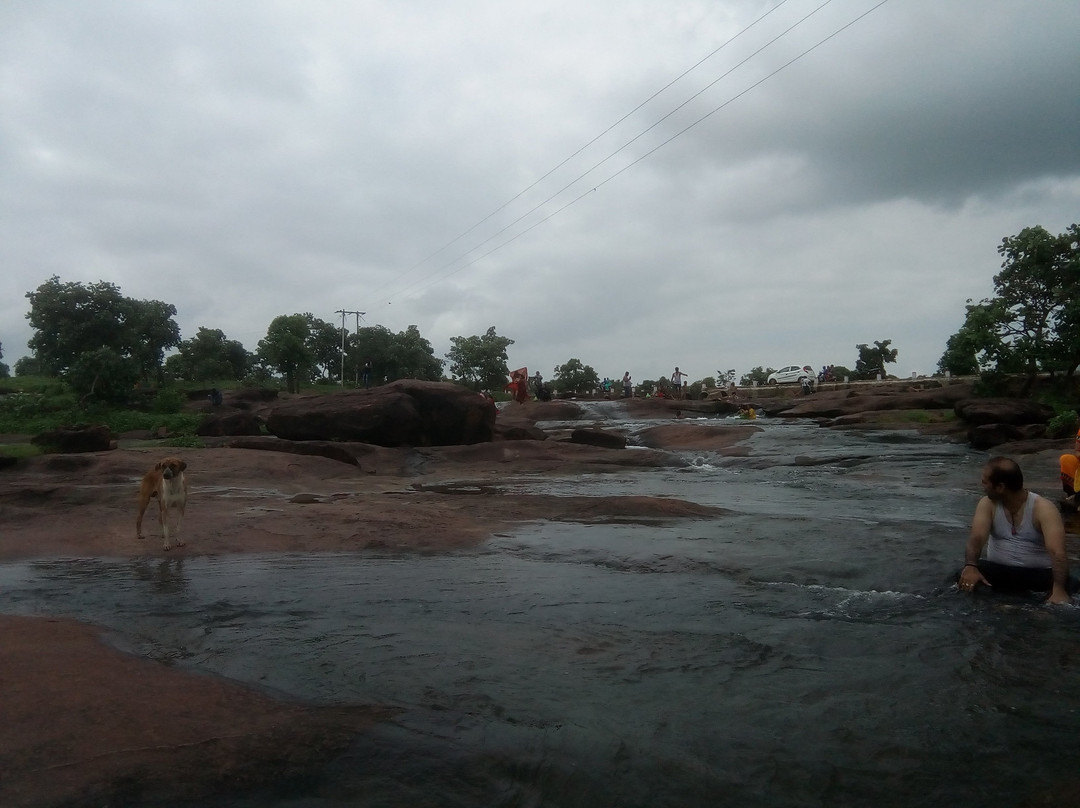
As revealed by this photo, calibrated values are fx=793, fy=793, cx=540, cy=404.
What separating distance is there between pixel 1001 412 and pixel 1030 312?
641cm

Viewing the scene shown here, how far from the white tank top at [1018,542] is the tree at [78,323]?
4219cm

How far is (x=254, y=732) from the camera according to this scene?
417 cm

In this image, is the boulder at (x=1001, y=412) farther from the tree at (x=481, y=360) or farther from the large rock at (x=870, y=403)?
the tree at (x=481, y=360)

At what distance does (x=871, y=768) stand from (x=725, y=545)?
6.12 meters

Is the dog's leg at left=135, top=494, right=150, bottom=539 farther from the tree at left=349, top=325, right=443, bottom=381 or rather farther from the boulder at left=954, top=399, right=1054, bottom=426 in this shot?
the tree at left=349, top=325, right=443, bottom=381

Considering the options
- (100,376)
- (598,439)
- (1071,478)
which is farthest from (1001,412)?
(100,376)

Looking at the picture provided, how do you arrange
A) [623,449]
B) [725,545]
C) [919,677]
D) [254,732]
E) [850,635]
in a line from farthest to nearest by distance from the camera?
[623,449]
[725,545]
[850,635]
[919,677]
[254,732]

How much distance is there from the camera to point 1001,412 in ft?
85.0

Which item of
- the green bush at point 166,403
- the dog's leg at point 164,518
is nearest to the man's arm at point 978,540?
the dog's leg at point 164,518

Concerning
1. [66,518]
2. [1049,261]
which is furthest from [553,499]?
[1049,261]

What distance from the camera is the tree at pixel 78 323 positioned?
139 ft

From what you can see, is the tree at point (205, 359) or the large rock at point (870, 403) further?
the tree at point (205, 359)

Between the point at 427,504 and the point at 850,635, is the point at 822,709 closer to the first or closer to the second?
the point at 850,635

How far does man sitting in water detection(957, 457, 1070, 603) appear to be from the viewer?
262 inches
